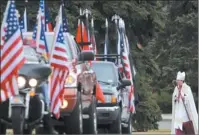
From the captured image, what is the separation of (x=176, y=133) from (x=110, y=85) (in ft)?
6.21

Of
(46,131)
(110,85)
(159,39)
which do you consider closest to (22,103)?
(46,131)

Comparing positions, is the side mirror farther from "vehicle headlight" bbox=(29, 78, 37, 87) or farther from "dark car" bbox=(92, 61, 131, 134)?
"dark car" bbox=(92, 61, 131, 134)

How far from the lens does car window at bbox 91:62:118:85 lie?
1797 centimetres

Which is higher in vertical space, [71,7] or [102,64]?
[71,7]

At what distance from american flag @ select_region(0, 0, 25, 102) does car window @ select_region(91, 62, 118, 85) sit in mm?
5361

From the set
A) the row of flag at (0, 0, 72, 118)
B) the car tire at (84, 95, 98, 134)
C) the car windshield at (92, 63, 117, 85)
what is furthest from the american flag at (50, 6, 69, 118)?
the car windshield at (92, 63, 117, 85)

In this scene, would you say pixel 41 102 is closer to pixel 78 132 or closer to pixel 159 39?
pixel 78 132

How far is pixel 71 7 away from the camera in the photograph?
31.1 metres

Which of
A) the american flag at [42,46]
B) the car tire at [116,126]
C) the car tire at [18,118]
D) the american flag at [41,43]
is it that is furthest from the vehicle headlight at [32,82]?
the car tire at [116,126]

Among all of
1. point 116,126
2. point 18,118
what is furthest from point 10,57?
point 116,126

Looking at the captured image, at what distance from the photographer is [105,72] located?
1817 cm

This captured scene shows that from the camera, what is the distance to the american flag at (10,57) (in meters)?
11.8

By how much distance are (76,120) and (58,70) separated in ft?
3.53

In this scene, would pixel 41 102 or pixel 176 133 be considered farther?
pixel 176 133
